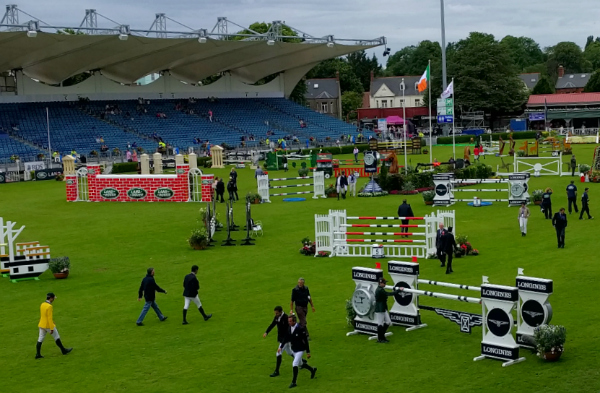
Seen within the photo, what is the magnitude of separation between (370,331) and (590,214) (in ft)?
54.9

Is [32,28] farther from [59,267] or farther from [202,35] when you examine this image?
[59,267]

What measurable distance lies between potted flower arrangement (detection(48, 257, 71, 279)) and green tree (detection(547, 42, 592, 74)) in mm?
153195

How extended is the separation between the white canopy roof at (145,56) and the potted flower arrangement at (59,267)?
1417 inches

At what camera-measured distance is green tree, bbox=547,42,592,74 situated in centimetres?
16200

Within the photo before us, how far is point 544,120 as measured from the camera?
308ft

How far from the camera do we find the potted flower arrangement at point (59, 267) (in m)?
23.5

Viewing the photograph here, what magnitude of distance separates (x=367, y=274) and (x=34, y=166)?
1746 inches

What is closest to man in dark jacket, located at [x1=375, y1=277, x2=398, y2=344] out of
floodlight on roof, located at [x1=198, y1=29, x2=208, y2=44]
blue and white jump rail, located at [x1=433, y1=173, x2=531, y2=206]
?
blue and white jump rail, located at [x1=433, y1=173, x2=531, y2=206]

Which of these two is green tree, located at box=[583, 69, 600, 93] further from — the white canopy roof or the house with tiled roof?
the white canopy roof

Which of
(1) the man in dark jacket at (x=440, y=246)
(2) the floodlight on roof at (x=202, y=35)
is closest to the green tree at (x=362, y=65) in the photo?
(2) the floodlight on roof at (x=202, y=35)

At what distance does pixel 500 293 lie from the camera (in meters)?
14.7

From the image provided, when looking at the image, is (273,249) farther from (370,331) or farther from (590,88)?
(590,88)

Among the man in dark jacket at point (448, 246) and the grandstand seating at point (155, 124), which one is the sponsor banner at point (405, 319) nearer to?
the man in dark jacket at point (448, 246)

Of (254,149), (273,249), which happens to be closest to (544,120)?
(254,149)
